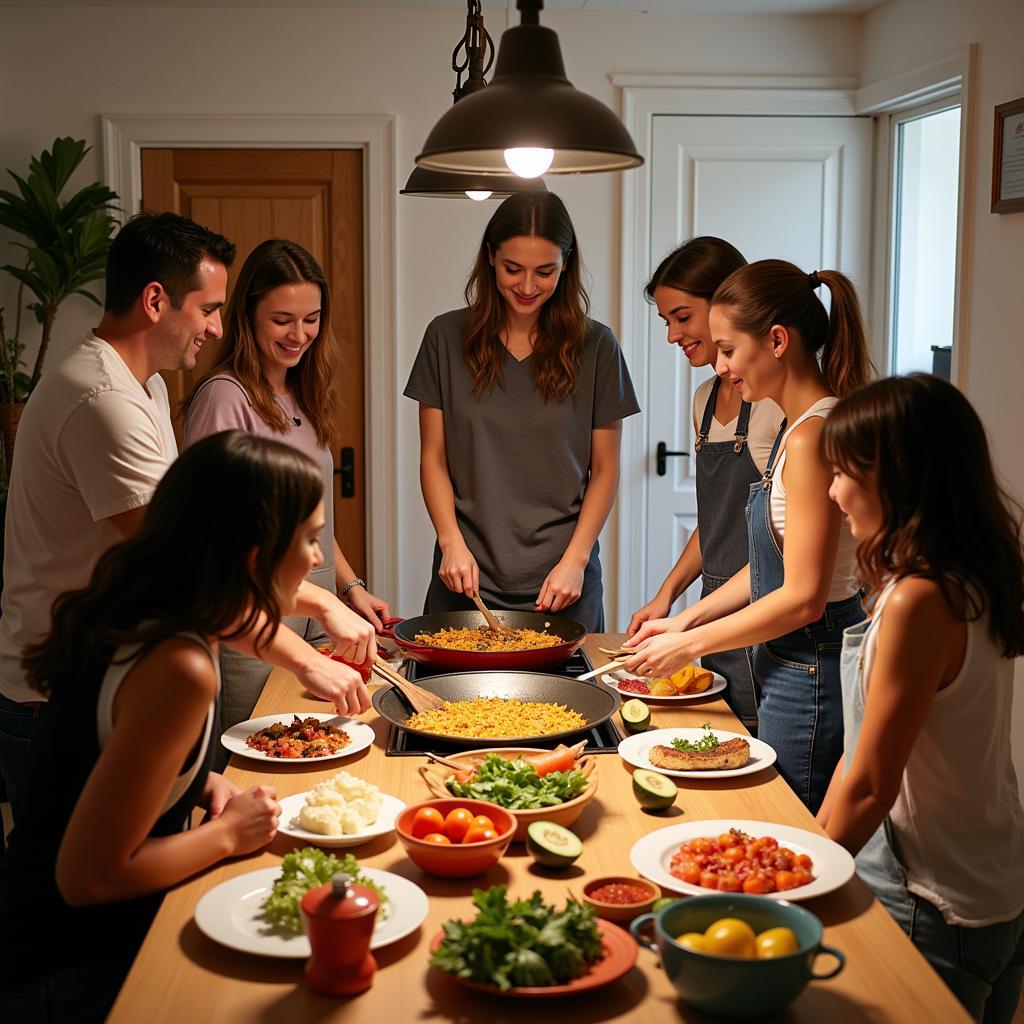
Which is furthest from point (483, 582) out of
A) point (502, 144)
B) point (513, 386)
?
point (502, 144)

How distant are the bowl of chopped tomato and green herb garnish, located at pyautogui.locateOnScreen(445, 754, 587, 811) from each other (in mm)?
204

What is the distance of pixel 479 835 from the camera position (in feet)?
5.09

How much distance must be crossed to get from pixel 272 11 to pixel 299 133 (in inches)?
18.2

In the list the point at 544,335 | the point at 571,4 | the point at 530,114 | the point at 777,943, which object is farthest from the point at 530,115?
the point at 571,4

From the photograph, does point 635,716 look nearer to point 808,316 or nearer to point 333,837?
point 333,837

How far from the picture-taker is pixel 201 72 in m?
4.73

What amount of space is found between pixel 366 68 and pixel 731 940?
422cm

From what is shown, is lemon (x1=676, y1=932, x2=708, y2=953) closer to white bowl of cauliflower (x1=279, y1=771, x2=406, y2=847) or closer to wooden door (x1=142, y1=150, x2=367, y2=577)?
white bowl of cauliflower (x1=279, y1=771, x2=406, y2=847)

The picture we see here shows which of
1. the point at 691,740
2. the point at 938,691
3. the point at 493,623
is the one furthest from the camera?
the point at 493,623

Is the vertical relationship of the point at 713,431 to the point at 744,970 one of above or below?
above

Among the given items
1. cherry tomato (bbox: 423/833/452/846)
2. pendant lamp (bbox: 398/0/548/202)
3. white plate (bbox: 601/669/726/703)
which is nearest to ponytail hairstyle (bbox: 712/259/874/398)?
pendant lamp (bbox: 398/0/548/202)

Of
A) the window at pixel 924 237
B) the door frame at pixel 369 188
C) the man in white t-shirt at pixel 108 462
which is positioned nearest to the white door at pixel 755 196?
the window at pixel 924 237

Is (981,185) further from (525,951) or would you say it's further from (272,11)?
(525,951)

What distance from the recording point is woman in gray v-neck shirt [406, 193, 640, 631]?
122 inches
